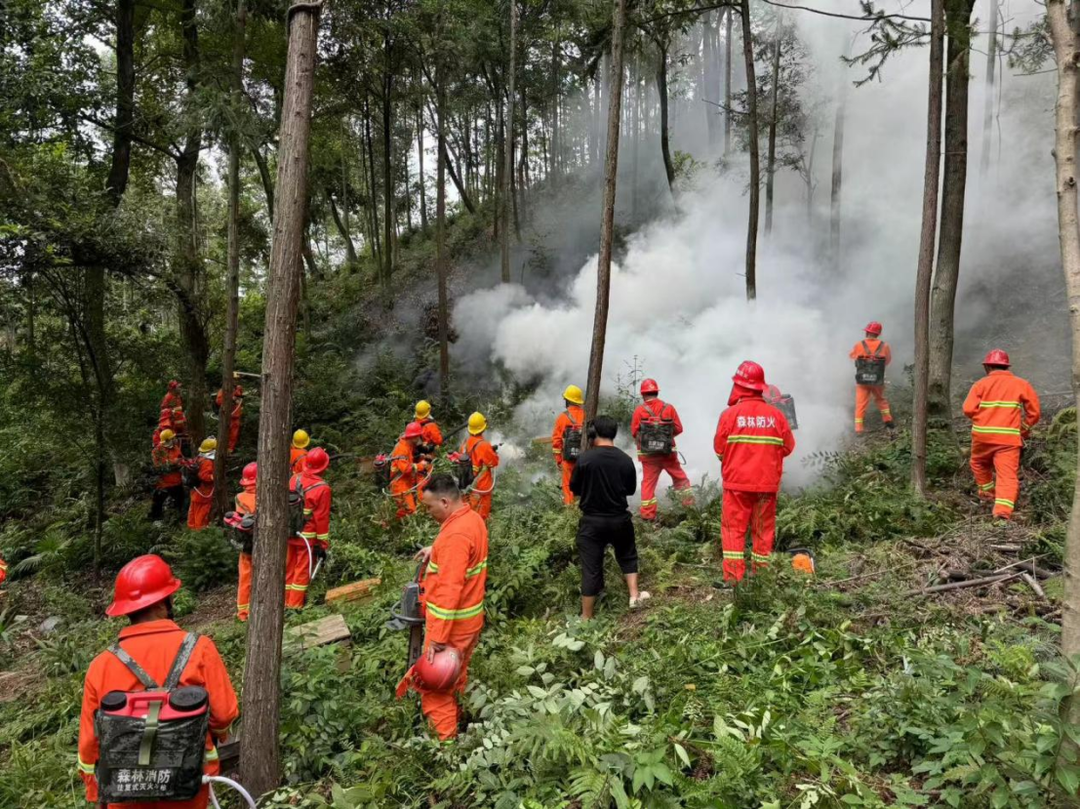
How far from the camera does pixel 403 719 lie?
398 centimetres

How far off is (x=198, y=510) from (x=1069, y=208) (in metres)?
11.5

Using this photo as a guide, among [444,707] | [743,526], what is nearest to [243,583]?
[444,707]

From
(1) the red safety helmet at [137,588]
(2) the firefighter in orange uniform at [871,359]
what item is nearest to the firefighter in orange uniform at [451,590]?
(1) the red safety helmet at [137,588]

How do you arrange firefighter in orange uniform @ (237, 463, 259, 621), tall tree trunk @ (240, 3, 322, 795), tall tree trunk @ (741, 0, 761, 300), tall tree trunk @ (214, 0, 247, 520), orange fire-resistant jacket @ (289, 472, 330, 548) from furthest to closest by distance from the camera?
tall tree trunk @ (741, 0, 761, 300)
tall tree trunk @ (214, 0, 247, 520)
orange fire-resistant jacket @ (289, 472, 330, 548)
firefighter in orange uniform @ (237, 463, 259, 621)
tall tree trunk @ (240, 3, 322, 795)

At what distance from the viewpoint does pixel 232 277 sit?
929cm

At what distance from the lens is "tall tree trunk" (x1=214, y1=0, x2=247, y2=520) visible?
8859 millimetres

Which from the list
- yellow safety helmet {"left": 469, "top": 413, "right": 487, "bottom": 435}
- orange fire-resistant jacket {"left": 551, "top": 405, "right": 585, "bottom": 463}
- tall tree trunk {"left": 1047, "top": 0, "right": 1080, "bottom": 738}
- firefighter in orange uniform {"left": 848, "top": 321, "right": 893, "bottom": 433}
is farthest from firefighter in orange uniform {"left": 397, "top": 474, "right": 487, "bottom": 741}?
firefighter in orange uniform {"left": 848, "top": 321, "right": 893, "bottom": 433}

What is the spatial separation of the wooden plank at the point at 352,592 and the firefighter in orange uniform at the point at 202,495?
4568 mm

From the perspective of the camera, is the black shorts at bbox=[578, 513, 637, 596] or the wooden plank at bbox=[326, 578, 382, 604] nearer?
the black shorts at bbox=[578, 513, 637, 596]

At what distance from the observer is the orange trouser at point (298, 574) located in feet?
21.2

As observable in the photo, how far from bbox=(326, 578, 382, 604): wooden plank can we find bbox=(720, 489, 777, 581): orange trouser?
3872 millimetres

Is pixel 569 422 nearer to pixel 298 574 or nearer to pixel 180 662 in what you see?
pixel 298 574

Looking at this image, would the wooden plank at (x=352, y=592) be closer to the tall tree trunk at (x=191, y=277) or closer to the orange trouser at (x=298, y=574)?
the orange trouser at (x=298, y=574)

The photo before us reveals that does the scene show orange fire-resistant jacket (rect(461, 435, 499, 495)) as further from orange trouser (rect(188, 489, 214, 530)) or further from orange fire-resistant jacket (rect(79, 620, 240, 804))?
orange fire-resistant jacket (rect(79, 620, 240, 804))
